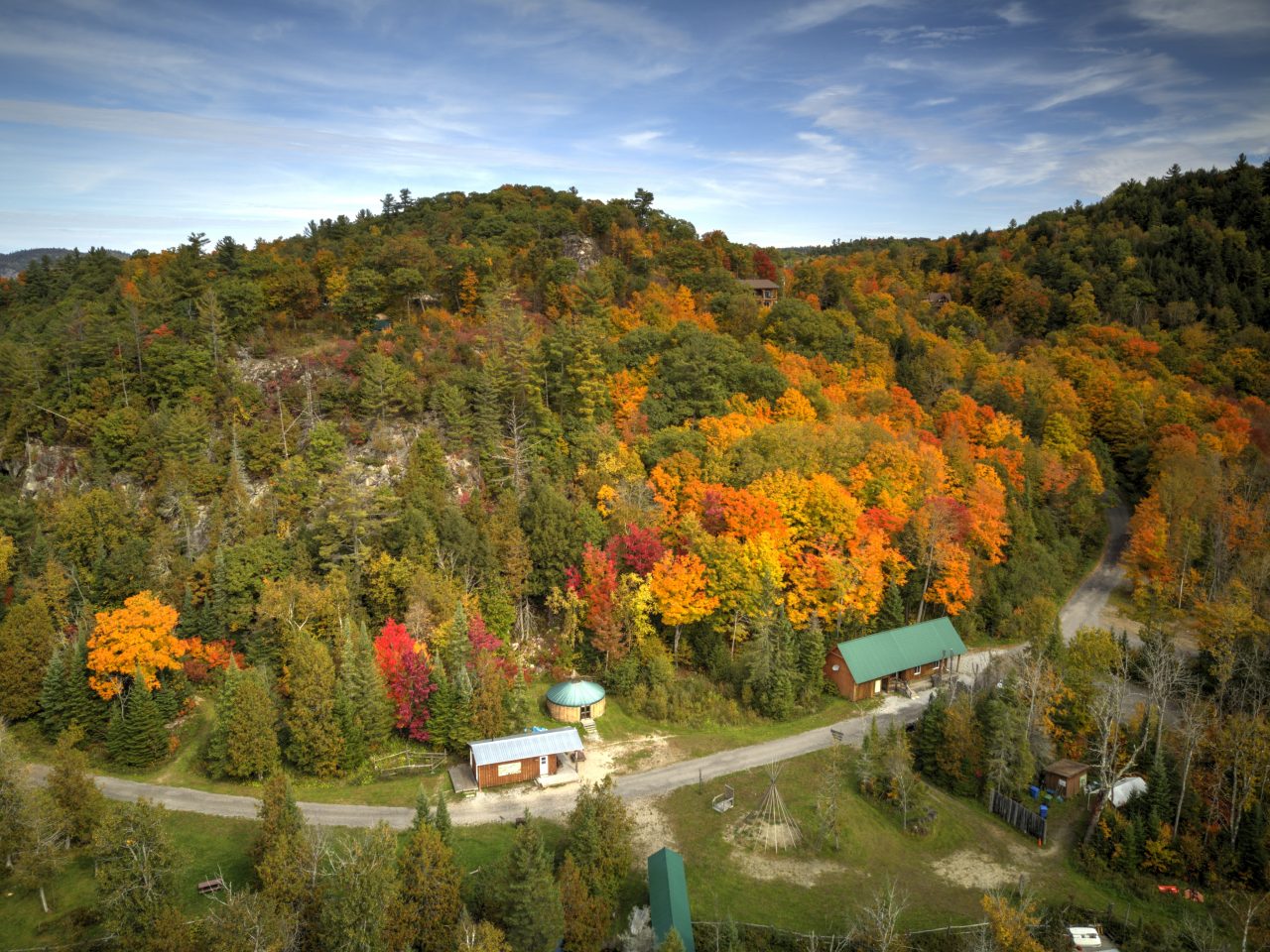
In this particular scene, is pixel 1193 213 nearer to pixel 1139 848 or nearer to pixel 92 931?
pixel 1139 848

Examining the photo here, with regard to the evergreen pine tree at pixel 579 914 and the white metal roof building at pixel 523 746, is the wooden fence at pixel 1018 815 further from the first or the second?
the white metal roof building at pixel 523 746

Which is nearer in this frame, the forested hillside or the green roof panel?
the forested hillside

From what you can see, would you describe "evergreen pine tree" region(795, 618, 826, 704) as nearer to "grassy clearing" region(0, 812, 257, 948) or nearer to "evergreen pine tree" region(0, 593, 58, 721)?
"grassy clearing" region(0, 812, 257, 948)

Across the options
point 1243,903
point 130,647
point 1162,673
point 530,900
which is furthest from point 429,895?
point 1162,673

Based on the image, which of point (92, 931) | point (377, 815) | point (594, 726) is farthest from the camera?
point (594, 726)

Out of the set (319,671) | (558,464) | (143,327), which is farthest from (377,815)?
(143,327)

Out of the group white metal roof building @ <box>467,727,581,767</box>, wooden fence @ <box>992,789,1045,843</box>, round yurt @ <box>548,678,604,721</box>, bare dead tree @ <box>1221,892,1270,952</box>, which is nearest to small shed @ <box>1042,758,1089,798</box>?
wooden fence @ <box>992,789,1045,843</box>

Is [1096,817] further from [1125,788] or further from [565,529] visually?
[565,529]
